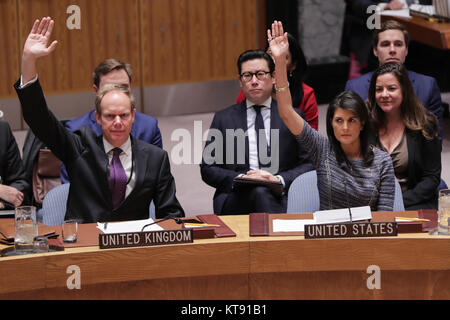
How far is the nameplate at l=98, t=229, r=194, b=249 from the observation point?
288 centimetres

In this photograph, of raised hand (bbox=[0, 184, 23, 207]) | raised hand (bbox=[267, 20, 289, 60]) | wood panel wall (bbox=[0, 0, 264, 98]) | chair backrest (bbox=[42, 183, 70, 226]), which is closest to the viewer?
raised hand (bbox=[267, 20, 289, 60])

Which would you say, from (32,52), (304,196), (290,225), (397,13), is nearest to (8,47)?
(397,13)

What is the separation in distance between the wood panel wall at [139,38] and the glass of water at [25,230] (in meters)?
4.31

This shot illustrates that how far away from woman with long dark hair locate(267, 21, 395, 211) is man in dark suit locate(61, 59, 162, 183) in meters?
1.01

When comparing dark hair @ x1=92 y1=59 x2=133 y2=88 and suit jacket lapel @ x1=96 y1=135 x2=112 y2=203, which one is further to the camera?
dark hair @ x1=92 y1=59 x2=133 y2=88

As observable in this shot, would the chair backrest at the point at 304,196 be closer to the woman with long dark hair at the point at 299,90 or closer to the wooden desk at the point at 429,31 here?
the woman with long dark hair at the point at 299,90

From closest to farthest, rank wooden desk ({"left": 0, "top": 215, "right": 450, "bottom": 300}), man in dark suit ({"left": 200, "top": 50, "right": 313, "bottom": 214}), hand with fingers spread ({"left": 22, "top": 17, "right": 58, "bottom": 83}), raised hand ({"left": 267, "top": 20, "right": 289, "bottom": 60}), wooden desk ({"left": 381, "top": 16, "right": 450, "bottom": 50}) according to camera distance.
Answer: wooden desk ({"left": 0, "top": 215, "right": 450, "bottom": 300})
hand with fingers spread ({"left": 22, "top": 17, "right": 58, "bottom": 83})
raised hand ({"left": 267, "top": 20, "right": 289, "bottom": 60})
man in dark suit ({"left": 200, "top": 50, "right": 313, "bottom": 214})
wooden desk ({"left": 381, "top": 16, "right": 450, "bottom": 50})

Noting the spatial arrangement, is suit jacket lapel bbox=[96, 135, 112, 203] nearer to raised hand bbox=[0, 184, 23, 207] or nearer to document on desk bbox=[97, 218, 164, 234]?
document on desk bbox=[97, 218, 164, 234]

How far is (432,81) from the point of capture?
16.0ft

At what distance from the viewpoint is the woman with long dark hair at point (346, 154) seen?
11.6ft

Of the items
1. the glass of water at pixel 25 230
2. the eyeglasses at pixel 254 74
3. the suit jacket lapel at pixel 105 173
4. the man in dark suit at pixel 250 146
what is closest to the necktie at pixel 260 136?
the man in dark suit at pixel 250 146

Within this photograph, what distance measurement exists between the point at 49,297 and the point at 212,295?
567mm

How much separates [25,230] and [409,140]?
203cm

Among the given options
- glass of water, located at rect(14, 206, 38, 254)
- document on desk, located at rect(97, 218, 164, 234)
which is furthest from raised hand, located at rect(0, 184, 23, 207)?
glass of water, located at rect(14, 206, 38, 254)
